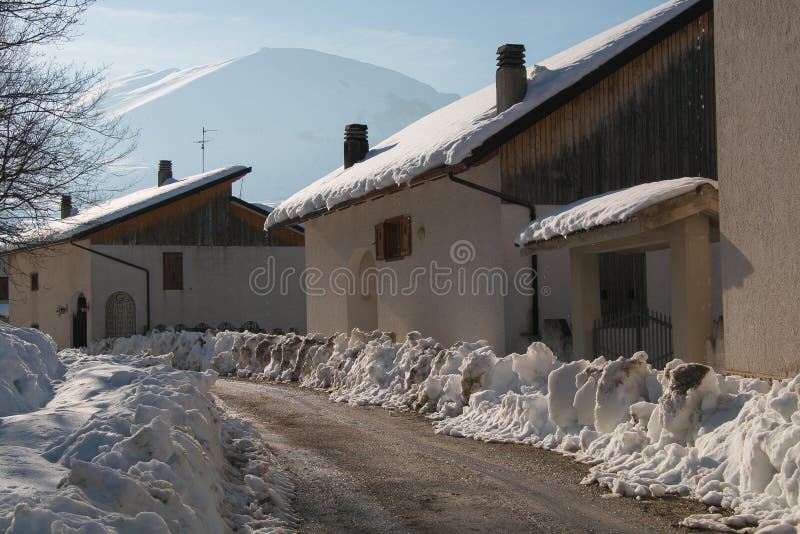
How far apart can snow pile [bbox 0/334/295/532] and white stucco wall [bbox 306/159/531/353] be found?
8364mm

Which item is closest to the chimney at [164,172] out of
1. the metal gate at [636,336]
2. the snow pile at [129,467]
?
the metal gate at [636,336]

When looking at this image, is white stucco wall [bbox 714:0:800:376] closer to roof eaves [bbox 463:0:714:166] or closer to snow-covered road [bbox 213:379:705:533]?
snow-covered road [bbox 213:379:705:533]

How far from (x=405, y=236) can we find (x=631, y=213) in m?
8.49

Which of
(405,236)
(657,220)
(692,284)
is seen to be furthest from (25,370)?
(405,236)

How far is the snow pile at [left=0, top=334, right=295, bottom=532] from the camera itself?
13.6 ft

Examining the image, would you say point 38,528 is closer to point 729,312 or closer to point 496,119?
point 729,312

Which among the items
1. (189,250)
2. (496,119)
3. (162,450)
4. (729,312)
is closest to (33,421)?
(162,450)

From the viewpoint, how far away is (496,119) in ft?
52.2

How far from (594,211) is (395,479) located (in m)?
5.74

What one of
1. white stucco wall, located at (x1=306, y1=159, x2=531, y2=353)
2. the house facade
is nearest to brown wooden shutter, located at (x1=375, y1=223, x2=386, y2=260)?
white stucco wall, located at (x1=306, y1=159, x2=531, y2=353)

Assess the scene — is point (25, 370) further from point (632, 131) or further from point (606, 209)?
point (632, 131)

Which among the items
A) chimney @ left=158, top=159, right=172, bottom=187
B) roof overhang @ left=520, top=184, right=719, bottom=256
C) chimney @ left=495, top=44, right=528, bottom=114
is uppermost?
chimney @ left=158, top=159, right=172, bottom=187

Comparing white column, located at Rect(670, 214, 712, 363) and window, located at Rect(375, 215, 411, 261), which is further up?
window, located at Rect(375, 215, 411, 261)

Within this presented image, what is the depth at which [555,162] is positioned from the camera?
16.5m
